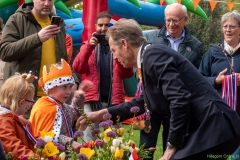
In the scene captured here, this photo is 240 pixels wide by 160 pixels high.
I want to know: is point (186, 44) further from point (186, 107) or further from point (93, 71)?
point (186, 107)

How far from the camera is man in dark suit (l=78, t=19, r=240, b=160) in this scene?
2.94 metres

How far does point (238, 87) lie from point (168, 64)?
2.08 m

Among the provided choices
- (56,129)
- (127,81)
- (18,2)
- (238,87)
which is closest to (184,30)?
(238,87)

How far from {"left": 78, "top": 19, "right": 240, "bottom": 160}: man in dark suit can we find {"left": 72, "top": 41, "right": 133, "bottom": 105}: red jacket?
1919 mm

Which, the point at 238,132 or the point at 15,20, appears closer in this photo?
the point at 238,132

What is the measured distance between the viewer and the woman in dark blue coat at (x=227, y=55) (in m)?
4.90

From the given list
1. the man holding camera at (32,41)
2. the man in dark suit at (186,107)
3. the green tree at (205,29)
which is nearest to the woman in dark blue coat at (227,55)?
the man holding camera at (32,41)

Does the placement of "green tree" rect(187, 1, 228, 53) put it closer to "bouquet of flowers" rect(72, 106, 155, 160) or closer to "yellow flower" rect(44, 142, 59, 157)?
"bouquet of flowers" rect(72, 106, 155, 160)

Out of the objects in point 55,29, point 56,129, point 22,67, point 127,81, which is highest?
point 55,29

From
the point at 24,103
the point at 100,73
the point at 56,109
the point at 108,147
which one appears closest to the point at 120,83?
the point at 100,73

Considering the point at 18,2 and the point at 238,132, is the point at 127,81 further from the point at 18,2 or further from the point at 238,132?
the point at 238,132

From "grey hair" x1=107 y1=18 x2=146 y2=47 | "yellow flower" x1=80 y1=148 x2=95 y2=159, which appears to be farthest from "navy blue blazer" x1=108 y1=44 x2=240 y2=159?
"yellow flower" x1=80 y1=148 x2=95 y2=159

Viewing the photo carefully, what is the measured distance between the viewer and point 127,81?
891 cm

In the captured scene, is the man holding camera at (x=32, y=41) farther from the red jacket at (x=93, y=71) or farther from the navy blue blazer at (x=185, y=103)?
the navy blue blazer at (x=185, y=103)
